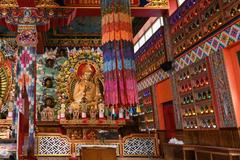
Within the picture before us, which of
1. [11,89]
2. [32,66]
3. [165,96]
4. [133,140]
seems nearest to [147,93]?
[165,96]

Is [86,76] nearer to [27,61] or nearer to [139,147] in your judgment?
[27,61]

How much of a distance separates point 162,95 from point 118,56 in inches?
138

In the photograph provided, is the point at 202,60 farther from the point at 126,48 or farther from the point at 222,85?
the point at 126,48

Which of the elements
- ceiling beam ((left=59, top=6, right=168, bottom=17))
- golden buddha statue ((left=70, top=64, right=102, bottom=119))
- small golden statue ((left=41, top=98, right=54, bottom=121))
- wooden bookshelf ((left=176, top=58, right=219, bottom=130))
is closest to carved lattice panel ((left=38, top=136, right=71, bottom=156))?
golden buddha statue ((left=70, top=64, right=102, bottom=119))

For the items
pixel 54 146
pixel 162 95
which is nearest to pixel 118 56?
pixel 54 146

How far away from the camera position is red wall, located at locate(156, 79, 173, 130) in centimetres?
802

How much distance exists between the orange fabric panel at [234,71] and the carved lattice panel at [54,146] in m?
4.49

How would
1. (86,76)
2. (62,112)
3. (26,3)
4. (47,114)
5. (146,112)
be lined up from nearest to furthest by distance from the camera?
1. (26,3)
2. (62,112)
3. (146,112)
4. (47,114)
5. (86,76)

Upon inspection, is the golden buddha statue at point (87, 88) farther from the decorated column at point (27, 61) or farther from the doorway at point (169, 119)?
the doorway at point (169, 119)

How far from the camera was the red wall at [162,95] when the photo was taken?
26.3 ft

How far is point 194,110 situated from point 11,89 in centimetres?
721

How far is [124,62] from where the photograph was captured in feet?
18.0

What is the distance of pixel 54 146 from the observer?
6.93 m

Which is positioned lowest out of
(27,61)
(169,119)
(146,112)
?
(169,119)
